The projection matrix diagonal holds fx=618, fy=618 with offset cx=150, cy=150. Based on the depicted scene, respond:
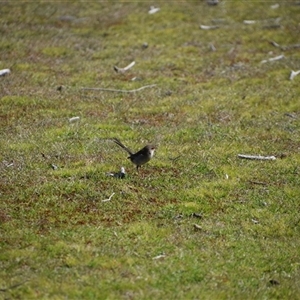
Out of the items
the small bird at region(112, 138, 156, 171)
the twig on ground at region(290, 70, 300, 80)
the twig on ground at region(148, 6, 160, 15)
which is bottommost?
the twig on ground at region(148, 6, 160, 15)

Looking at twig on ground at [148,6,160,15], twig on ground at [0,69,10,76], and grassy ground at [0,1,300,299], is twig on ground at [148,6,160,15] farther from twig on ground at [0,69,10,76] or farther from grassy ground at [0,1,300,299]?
twig on ground at [0,69,10,76]

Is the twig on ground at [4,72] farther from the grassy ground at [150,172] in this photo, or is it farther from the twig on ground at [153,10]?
the twig on ground at [153,10]

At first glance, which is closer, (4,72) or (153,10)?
(4,72)

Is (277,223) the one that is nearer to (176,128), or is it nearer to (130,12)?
(176,128)

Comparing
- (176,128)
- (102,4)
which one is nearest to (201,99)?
(176,128)

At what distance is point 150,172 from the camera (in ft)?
66.3

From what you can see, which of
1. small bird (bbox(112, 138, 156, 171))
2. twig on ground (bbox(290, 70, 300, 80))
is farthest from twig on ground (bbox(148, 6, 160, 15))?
small bird (bbox(112, 138, 156, 171))

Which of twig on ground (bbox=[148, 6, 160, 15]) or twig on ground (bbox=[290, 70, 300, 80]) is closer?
twig on ground (bbox=[290, 70, 300, 80])

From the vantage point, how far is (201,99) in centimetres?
3011

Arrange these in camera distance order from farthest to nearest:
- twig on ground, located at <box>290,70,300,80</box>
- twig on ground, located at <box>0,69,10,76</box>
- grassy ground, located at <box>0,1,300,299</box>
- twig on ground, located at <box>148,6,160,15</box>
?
1. twig on ground, located at <box>148,6,160,15</box>
2. twig on ground, located at <box>290,70,300,80</box>
3. twig on ground, located at <box>0,69,10,76</box>
4. grassy ground, located at <box>0,1,300,299</box>

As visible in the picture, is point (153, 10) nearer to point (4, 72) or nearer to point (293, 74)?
point (293, 74)

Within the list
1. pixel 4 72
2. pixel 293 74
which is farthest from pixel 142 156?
pixel 293 74

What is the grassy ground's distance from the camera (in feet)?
47.2

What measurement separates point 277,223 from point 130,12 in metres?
34.8
